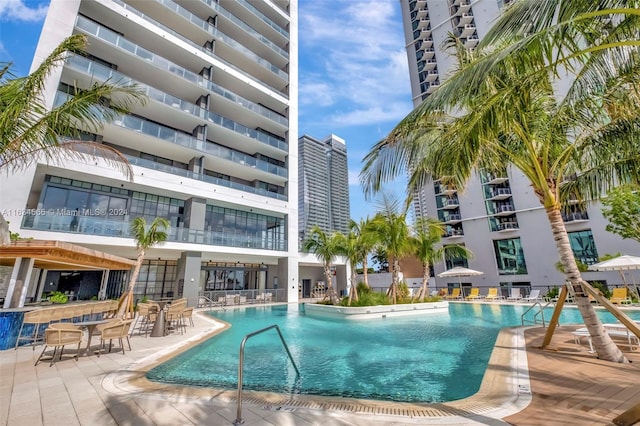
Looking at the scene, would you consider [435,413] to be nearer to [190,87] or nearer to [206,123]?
[206,123]

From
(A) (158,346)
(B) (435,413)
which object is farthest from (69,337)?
(B) (435,413)

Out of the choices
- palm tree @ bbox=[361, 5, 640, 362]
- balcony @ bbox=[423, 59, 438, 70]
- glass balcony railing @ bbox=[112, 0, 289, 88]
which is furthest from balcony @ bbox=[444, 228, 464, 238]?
palm tree @ bbox=[361, 5, 640, 362]

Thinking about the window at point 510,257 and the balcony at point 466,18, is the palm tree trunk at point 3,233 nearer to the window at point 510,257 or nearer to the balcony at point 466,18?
the window at point 510,257

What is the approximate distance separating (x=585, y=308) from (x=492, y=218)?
28390mm

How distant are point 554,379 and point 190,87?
2285 centimetres

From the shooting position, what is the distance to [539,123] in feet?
17.2

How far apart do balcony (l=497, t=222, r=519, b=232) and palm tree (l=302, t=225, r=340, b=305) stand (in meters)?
22.0

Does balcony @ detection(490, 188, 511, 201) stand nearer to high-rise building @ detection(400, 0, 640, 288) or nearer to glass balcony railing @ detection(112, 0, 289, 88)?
high-rise building @ detection(400, 0, 640, 288)

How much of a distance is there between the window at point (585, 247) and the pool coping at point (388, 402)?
26.8m

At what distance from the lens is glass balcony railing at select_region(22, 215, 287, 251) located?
12.7 m

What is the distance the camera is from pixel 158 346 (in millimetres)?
6879

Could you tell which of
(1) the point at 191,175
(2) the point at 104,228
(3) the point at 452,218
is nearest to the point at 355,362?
(2) the point at 104,228

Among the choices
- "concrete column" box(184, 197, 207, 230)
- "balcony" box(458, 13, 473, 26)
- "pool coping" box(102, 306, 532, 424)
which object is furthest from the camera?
"balcony" box(458, 13, 473, 26)

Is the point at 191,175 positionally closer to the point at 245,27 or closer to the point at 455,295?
the point at 245,27
